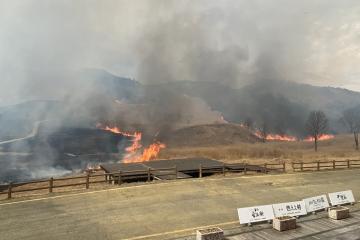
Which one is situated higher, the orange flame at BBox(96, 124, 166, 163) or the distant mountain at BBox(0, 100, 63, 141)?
the distant mountain at BBox(0, 100, 63, 141)

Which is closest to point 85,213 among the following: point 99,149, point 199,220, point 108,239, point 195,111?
point 108,239

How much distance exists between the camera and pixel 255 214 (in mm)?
15461

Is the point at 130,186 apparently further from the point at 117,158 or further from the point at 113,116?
the point at 113,116

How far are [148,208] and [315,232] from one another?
9.41m

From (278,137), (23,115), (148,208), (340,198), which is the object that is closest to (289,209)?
(340,198)

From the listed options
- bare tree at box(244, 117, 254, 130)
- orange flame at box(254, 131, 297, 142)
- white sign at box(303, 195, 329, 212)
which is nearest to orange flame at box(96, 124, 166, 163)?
orange flame at box(254, 131, 297, 142)

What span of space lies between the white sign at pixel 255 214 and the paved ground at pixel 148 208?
3.49 feet

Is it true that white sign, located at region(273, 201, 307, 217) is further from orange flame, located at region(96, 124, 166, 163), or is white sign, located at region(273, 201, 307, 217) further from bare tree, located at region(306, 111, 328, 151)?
bare tree, located at region(306, 111, 328, 151)

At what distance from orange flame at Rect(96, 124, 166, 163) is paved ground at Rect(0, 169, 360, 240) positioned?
51322mm

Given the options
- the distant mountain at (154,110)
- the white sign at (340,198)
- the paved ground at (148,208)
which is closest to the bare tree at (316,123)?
the distant mountain at (154,110)

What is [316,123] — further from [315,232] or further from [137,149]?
[315,232]

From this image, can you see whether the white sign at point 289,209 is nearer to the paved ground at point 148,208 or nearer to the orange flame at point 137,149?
the paved ground at point 148,208

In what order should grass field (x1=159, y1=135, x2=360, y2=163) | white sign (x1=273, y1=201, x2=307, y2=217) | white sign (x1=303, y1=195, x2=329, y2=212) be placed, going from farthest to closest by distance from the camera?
grass field (x1=159, y1=135, x2=360, y2=163) < white sign (x1=303, y1=195, x2=329, y2=212) < white sign (x1=273, y1=201, x2=307, y2=217)

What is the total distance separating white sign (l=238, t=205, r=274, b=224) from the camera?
15219 mm
